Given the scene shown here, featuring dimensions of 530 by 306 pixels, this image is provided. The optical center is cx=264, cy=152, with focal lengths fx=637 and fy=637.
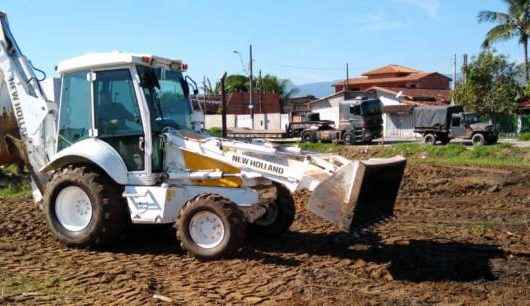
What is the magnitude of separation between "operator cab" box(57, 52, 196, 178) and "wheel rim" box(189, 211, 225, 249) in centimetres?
102

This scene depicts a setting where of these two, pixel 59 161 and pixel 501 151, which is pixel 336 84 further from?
pixel 59 161

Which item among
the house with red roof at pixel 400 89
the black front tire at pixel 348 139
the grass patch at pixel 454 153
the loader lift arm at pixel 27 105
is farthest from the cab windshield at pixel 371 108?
the loader lift arm at pixel 27 105

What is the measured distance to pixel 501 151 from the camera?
2505cm

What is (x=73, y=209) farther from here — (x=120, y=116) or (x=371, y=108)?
(x=371, y=108)

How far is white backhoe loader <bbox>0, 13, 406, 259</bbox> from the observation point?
769 centimetres

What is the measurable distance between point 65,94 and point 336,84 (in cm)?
6787

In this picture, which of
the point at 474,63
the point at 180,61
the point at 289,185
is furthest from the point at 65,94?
the point at 474,63

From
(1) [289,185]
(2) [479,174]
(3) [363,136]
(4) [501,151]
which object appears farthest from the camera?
(3) [363,136]

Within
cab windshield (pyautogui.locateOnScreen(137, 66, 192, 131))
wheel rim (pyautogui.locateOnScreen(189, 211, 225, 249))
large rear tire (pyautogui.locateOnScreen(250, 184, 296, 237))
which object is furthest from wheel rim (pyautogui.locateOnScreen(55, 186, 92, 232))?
large rear tire (pyautogui.locateOnScreen(250, 184, 296, 237))

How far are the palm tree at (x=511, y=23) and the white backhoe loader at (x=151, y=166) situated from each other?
4202 cm

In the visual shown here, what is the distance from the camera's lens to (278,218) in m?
9.03

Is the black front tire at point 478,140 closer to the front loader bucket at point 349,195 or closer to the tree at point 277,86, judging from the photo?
A: the front loader bucket at point 349,195

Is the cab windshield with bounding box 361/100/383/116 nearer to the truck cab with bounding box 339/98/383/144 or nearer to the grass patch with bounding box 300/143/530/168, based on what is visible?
the truck cab with bounding box 339/98/383/144

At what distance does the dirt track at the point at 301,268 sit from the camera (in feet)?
20.6
